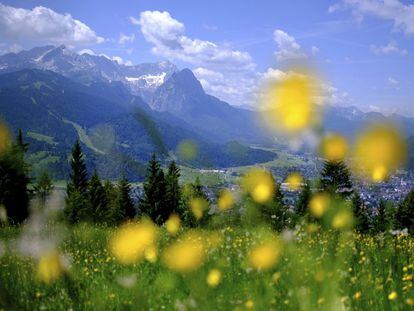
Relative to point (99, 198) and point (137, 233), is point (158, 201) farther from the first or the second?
point (137, 233)

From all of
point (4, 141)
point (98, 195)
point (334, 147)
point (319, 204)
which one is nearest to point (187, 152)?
point (319, 204)

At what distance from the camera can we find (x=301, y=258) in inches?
177

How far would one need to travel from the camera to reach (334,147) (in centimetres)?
294

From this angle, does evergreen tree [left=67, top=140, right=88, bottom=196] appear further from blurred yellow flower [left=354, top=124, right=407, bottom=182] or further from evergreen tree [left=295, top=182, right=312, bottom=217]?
blurred yellow flower [left=354, top=124, right=407, bottom=182]

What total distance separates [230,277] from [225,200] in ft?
9.90

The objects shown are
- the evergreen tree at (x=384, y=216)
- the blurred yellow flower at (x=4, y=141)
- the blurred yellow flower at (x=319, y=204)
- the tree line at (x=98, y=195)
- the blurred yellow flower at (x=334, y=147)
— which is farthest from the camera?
the tree line at (x=98, y=195)

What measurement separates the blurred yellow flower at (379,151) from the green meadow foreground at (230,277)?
0.85 m

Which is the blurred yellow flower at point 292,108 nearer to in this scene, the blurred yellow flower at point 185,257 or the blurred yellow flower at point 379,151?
the blurred yellow flower at point 379,151

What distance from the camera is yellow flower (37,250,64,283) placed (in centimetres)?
443

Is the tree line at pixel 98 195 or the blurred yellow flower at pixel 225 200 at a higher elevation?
the blurred yellow flower at pixel 225 200

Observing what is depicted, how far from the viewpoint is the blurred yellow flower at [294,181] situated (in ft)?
17.7

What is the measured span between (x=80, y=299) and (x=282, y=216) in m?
2.79

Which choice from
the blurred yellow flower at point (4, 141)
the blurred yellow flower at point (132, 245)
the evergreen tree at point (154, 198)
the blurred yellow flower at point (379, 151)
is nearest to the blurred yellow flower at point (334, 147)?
the blurred yellow flower at point (379, 151)

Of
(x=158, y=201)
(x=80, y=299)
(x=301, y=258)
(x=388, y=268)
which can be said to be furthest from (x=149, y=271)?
(x=158, y=201)
